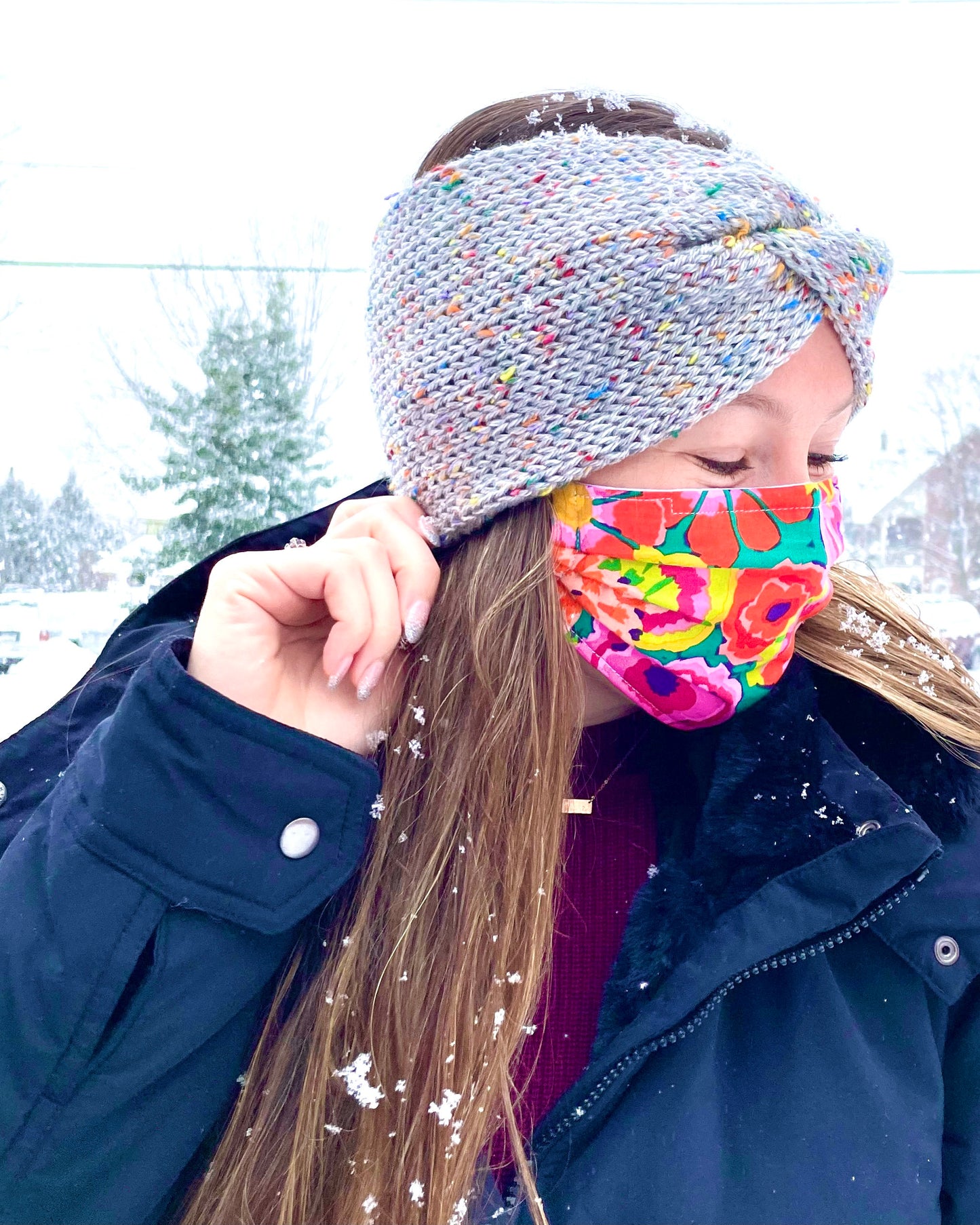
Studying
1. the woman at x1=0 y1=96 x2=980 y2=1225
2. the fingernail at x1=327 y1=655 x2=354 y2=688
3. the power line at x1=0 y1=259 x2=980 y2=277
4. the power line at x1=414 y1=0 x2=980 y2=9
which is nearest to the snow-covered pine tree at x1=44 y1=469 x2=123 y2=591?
the power line at x1=0 y1=259 x2=980 y2=277

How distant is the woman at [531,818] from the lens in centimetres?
81

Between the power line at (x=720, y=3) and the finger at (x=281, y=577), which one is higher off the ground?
the power line at (x=720, y=3)

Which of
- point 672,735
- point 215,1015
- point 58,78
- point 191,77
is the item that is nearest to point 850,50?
point 191,77

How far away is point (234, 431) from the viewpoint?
4086 mm

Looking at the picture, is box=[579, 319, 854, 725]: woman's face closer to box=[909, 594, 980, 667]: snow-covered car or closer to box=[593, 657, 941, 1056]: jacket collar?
box=[593, 657, 941, 1056]: jacket collar

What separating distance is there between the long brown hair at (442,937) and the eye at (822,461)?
0.33 metres

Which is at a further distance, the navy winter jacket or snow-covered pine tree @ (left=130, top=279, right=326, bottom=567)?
snow-covered pine tree @ (left=130, top=279, right=326, bottom=567)

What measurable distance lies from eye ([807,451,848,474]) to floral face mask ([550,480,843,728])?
6 centimetres

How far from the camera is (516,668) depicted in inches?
37.5

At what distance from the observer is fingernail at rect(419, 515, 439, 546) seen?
1002 millimetres

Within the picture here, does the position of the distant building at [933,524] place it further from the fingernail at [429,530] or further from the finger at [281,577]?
the finger at [281,577]

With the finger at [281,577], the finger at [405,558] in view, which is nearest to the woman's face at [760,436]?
the finger at [405,558]

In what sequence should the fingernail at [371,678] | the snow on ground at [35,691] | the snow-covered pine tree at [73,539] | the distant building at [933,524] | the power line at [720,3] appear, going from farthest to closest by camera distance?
the distant building at [933,524]
the snow-covered pine tree at [73,539]
the power line at [720,3]
the snow on ground at [35,691]
the fingernail at [371,678]

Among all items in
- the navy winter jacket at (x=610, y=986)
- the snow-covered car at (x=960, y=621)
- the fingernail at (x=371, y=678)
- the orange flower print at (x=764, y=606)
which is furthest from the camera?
the snow-covered car at (x=960, y=621)
